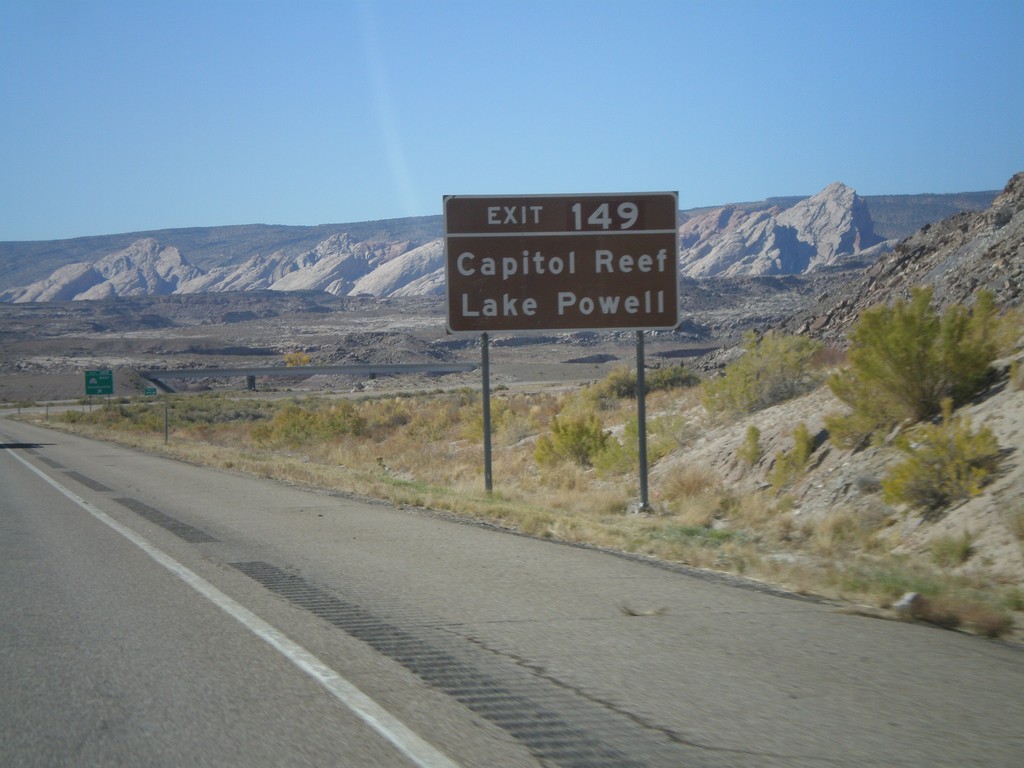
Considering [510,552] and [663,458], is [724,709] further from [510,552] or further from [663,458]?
[663,458]

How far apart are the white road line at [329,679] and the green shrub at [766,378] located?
15265mm

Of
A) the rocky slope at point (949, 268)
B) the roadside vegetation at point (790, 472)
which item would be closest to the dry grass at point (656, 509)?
the roadside vegetation at point (790, 472)

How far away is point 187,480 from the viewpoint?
2361 centimetres

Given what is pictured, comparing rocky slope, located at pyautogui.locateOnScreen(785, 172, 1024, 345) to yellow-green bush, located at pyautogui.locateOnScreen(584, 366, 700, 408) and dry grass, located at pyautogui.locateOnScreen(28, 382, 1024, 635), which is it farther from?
dry grass, located at pyautogui.locateOnScreen(28, 382, 1024, 635)

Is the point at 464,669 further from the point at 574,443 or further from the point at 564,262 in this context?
the point at 574,443

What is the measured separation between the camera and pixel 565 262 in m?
17.6

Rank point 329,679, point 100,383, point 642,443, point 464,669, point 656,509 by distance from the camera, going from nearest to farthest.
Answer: point 329,679 < point 464,669 < point 642,443 < point 656,509 < point 100,383

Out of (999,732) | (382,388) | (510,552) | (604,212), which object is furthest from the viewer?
(382,388)

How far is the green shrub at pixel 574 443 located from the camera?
25.7 metres

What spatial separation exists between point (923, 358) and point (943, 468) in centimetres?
302

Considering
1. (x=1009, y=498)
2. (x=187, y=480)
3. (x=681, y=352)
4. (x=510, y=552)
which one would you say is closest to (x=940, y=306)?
(x=1009, y=498)

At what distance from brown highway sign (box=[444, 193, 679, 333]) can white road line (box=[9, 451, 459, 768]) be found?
8332 mm

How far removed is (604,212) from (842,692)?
12569 millimetres

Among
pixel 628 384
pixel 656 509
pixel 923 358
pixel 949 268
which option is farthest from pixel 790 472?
pixel 628 384
